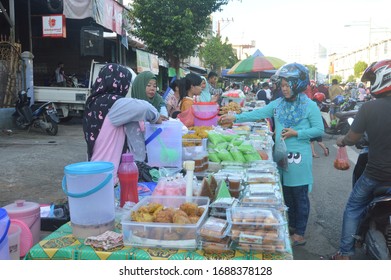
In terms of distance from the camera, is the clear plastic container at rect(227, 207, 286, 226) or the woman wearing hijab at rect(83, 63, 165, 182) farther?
the woman wearing hijab at rect(83, 63, 165, 182)

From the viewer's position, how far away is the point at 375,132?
3.03 m

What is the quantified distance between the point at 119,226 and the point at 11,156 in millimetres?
6656

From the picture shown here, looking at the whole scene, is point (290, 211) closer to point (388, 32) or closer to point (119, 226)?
point (119, 226)

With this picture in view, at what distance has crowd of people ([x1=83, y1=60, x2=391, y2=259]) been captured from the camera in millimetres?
2898

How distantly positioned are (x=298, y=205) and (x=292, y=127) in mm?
810

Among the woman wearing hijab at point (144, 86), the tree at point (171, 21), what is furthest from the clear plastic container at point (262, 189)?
the tree at point (171, 21)

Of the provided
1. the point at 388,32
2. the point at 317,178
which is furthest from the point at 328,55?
the point at 317,178

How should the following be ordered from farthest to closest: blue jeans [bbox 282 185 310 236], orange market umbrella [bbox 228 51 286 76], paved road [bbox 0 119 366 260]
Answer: orange market umbrella [bbox 228 51 286 76] < paved road [bbox 0 119 366 260] < blue jeans [bbox 282 185 310 236]

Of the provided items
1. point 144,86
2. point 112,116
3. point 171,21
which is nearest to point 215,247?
point 112,116

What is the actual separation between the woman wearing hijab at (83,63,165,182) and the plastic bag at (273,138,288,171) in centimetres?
131

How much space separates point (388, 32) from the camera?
50.3 meters

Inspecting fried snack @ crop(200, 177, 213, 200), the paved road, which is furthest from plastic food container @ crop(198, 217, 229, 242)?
the paved road

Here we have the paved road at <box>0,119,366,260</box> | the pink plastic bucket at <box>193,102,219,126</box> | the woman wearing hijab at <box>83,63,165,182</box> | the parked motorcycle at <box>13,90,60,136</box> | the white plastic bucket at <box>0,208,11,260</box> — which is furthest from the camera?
the parked motorcycle at <box>13,90,60,136</box>

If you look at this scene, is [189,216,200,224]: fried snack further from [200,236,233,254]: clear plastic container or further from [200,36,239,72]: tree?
[200,36,239,72]: tree
